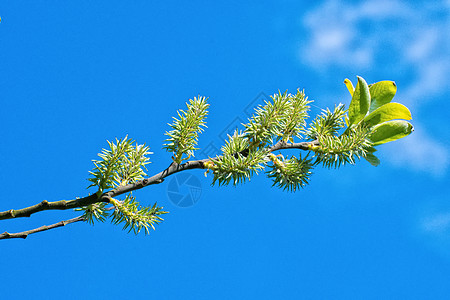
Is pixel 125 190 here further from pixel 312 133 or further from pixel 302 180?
pixel 312 133

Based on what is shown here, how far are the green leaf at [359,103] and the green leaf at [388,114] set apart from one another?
0.17 ft

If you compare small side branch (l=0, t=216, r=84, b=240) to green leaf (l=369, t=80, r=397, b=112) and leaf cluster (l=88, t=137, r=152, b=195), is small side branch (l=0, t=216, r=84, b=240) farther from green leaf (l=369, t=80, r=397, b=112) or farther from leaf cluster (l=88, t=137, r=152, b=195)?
green leaf (l=369, t=80, r=397, b=112)

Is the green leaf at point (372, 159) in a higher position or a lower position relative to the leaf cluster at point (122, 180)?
higher

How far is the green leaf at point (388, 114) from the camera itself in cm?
166

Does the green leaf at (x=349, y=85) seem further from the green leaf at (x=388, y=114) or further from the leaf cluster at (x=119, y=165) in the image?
the leaf cluster at (x=119, y=165)

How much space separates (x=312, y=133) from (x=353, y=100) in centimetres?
21

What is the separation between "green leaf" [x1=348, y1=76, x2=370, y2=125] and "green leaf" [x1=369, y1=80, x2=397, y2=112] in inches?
4.1

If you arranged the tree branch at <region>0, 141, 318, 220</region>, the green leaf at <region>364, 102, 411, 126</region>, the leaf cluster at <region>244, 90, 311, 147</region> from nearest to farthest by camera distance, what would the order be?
the tree branch at <region>0, 141, 318, 220</region> → the leaf cluster at <region>244, 90, 311, 147</region> → the green leaf at <region>364, 102, 411, 126</region>

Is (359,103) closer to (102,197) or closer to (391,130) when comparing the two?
(391,130)

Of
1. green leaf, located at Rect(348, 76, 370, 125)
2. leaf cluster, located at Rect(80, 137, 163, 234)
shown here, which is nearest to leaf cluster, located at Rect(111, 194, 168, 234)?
leaf cluster, located at Rect(80, 137, 163, 234)

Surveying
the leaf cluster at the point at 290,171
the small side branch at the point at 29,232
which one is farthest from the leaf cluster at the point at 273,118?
the small side branch at the point at 29,232

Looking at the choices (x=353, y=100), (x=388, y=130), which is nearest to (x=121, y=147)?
(x=353, y=100)

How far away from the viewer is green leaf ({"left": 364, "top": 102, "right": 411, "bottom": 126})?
5.45ft

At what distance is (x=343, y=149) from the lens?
4.93ft
